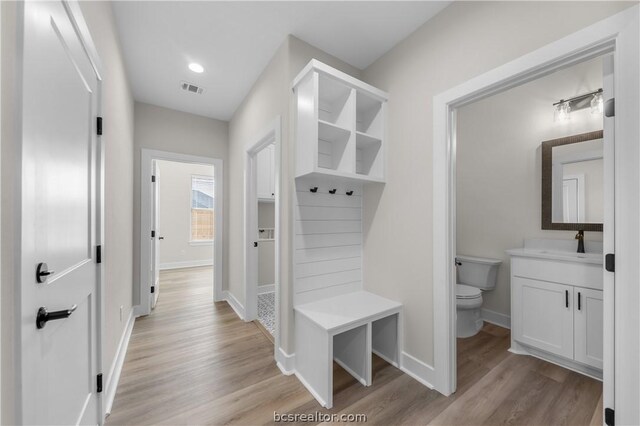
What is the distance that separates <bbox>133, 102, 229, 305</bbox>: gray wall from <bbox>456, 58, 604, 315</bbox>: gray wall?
3205 millimetres

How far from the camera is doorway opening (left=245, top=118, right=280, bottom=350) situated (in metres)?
2.19

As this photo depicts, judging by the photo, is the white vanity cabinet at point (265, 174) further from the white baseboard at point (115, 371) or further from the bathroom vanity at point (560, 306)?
the bathroom vanity at point (560, 306)

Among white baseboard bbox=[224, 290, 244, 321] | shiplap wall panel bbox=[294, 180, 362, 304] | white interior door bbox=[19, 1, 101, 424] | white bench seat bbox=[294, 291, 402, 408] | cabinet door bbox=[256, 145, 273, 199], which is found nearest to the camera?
white interior door bbox=[19, 1, 101, 424]

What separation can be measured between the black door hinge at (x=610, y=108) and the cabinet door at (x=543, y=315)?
4.80 ft

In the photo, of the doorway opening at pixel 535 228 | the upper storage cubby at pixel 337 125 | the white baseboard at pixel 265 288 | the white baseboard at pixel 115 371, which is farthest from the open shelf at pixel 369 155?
→ the white baseboard at pixel 265 288

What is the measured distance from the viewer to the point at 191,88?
291 cm

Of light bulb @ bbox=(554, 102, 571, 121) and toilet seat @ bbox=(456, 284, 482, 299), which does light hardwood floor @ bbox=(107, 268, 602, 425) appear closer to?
toilet seat @ bbox=(456, 284, 482, 299)

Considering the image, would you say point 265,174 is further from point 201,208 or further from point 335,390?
point 201,208

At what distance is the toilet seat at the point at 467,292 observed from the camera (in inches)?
98.6

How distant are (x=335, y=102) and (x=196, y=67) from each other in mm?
1455

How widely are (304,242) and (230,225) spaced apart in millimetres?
1950

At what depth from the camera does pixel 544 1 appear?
1341 millimetres

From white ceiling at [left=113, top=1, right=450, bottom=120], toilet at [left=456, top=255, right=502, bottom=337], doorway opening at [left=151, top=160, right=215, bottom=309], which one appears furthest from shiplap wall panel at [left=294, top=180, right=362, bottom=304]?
doorway opening at [left=151, top=160, right=215, bottom=309]
